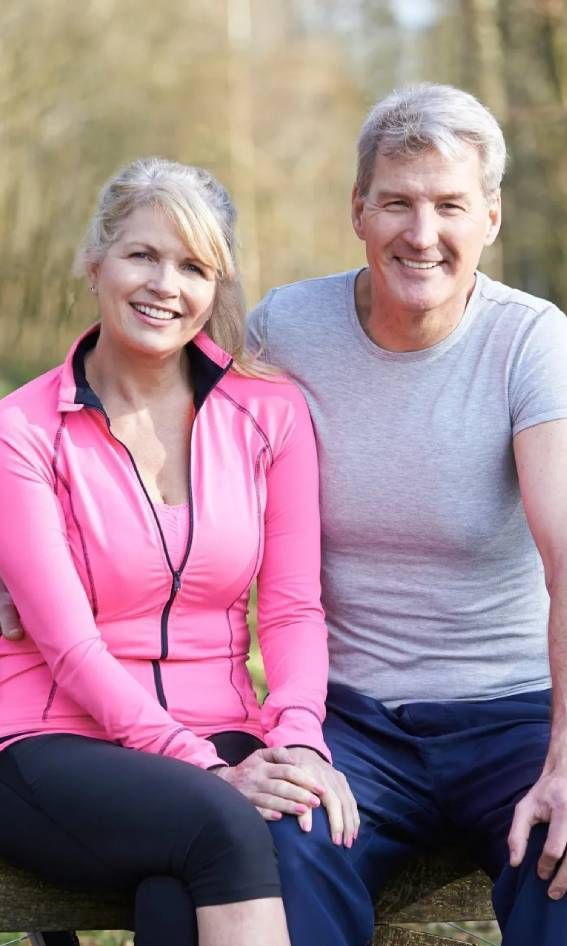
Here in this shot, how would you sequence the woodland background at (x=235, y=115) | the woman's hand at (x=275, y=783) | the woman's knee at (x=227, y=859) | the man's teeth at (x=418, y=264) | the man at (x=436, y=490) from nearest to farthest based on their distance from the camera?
1. the woman's knee at (x=227, y=859)
2. the woman's hand at (x=275, y=783)
3. the man at (x=436, y=490)
4. the man's teeth at (x=418, y=264)
5. the woodland background at (x=235, y=115)

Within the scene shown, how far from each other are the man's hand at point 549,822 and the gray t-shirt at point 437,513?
14.5 inches

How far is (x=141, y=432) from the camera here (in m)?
2.38

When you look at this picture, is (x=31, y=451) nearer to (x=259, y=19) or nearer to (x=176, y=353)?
(x=176, y=353)

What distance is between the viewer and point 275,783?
2094mm

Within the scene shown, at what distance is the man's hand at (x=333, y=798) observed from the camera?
6.88 ft

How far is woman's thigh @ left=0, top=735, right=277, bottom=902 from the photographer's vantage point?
1.95 meters

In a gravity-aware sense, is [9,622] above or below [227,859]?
above

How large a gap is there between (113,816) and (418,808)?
56 cm

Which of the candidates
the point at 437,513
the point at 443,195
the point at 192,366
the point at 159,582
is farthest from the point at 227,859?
the point at 443,195

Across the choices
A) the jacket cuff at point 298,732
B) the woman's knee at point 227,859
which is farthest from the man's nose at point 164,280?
the woman's knee at point 227,859

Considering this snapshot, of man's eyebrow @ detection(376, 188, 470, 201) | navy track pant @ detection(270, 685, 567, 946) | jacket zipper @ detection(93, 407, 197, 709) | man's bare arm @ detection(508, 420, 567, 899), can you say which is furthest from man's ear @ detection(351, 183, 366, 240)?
navy track pant @ detection(270, 685, 567, 946)

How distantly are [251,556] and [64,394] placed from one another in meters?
0.43

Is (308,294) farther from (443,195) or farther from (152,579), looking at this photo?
(152,579)

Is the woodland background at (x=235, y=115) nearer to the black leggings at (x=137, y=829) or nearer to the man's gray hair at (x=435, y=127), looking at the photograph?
the man's gray hair at (x=435, y=127)
